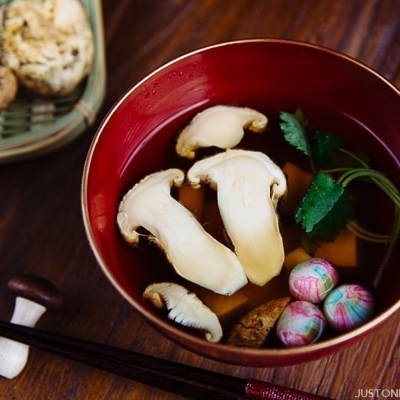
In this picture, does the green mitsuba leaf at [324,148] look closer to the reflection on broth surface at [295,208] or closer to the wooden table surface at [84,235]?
the reflection on broth surface at [295,208]

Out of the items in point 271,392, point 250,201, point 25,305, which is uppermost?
point 250,201

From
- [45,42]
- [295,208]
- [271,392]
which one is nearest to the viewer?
[271,392]

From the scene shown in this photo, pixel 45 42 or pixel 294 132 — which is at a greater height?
pixel 294 132

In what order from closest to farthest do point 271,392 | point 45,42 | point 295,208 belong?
1. point 271,392
2. point 295,208
3. point 45,42

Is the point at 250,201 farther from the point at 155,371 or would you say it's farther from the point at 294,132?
the point at 155,371

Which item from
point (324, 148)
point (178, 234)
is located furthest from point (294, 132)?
point (178, 234)

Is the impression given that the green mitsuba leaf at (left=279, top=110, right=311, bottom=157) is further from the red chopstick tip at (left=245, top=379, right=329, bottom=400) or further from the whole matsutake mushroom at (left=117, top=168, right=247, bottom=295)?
the red chopstick tip at (left=245, top=379, right=329, bottom=400)

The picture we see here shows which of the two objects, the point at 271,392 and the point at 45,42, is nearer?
the point at 271,392

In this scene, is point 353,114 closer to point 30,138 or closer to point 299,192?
point 299,192
